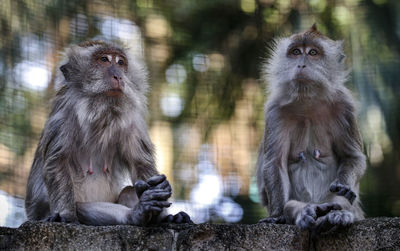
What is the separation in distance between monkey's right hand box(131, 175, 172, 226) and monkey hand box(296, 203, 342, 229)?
108cm

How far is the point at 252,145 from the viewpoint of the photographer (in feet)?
43.8

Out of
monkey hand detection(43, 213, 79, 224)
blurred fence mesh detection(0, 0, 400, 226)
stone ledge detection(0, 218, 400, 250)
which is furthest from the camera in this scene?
blurred fence mesh detection(0, 0, 400, 226)

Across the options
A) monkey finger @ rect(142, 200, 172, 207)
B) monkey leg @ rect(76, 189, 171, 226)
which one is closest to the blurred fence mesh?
monkey leg @ rect(76, 189, 171, 226)

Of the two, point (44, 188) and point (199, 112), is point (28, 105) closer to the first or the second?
point (199, 112)

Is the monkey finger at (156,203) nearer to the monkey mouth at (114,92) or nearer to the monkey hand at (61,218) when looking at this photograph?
the monkey hand at (61,218)

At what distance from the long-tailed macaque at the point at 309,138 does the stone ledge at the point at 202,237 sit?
1169 millimetres

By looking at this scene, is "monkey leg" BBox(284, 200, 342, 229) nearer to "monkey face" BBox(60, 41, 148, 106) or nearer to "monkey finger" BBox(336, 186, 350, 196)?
"monkey finger" BBox(336, 186, 350, 196)

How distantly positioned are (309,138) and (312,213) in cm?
157

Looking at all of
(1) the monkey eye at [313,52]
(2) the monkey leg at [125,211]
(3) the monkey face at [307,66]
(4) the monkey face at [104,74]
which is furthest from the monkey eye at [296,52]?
(2) the monkey leg at [125,211]

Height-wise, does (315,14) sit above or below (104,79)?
above

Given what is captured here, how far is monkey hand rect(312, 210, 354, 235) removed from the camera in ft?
21.0

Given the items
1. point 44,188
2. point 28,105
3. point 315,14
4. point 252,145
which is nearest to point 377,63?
point 315,14

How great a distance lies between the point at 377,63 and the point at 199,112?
296cm

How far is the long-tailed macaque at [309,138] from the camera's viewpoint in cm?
777
